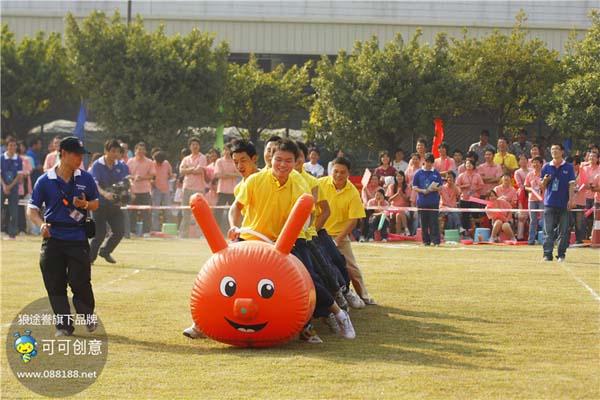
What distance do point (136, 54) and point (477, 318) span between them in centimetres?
2559

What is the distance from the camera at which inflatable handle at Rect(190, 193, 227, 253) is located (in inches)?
379

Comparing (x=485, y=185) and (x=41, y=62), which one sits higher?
(x=41, y=62)

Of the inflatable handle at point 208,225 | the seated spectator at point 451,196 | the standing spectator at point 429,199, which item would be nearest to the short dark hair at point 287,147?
the inflatable handle at point 208,225

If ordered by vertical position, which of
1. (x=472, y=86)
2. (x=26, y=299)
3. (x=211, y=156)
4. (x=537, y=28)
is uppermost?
(x=537, y=28)

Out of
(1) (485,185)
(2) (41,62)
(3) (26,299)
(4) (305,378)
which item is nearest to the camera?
(4) (305,378)

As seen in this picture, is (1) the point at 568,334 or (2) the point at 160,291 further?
(2) the point at 160,291

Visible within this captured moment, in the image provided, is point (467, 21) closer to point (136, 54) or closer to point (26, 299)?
point (136, 54)

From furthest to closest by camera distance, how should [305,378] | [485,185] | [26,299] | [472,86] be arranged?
[472,86] → [485,185] → [26,299] → [305,378]

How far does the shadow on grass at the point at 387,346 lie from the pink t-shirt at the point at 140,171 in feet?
44.1

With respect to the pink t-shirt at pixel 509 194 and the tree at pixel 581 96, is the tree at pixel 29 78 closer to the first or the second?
the tree at pixel 581 96

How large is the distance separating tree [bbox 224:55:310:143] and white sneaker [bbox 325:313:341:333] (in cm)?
2805

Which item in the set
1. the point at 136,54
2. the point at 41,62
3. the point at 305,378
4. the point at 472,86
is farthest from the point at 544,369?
the point at 41,62

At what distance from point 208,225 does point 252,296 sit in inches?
33.9

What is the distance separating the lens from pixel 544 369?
335 inches
